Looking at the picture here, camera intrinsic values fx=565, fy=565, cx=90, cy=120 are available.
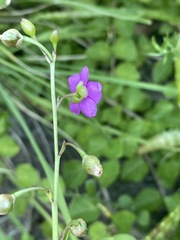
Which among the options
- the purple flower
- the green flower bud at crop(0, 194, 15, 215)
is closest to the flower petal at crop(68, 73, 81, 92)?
the purple flower

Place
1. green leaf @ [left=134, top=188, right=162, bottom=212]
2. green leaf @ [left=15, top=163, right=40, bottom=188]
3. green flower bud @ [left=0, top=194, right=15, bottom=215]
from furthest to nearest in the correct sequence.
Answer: green leaf @ [left=134, top=188, right=162, bottom=212] < green leaf @ [left=15, top=163, right=40, bottom=188] < green flower bud @ [left=0, top=194, right=15, bottom=215]

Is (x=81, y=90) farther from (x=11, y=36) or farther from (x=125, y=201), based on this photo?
(x=125, y=201)

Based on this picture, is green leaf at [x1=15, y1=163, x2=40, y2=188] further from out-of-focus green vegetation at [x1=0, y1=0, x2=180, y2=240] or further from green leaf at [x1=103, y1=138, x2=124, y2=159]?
green leaf at [x1=103, y1=138, x2=124, y2=159]

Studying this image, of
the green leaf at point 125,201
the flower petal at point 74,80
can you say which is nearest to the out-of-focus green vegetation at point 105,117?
the green leaf at point 125,201

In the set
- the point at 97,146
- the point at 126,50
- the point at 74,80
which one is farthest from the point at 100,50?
the point at 74,80

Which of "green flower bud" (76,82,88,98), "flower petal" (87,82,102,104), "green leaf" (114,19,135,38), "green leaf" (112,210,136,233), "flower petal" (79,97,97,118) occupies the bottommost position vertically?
"green leaf" (112,210,136,233)

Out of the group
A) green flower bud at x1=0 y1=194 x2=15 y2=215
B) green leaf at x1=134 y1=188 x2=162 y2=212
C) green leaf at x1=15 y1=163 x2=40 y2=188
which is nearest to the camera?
green flower bud at x1=0 y1=194 x2=15 y2=215
